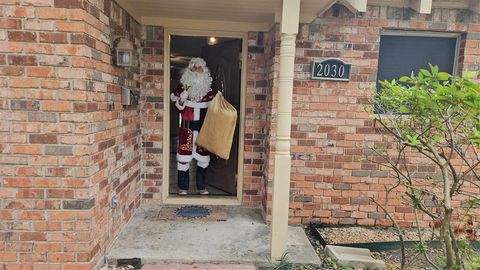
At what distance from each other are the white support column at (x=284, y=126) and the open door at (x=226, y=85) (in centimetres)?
153

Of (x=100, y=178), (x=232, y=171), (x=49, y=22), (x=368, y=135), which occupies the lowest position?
(x=232, y=171)

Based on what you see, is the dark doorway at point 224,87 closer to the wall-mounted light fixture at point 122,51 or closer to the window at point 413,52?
the wall-mounted light fixture at point 122,51

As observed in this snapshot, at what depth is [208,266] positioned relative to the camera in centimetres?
282

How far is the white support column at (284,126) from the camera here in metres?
2.71

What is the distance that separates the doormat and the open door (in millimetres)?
527

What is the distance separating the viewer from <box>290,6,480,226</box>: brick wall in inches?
141

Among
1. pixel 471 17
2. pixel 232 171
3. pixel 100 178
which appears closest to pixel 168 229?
pixel 100 178

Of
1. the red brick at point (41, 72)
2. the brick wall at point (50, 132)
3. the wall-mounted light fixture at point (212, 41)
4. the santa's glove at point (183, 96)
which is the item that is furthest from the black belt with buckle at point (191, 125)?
the red brick at point (41, 72)

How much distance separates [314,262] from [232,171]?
189 cm

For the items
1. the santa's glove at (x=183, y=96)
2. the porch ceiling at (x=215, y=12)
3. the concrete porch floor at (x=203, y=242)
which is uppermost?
the porch ceiling at (x=215, y=12)

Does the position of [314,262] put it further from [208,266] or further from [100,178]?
[100,178]

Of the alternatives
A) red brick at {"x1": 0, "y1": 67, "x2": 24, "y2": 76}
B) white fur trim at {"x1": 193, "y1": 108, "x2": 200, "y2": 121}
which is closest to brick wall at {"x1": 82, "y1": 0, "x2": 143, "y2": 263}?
red brick at {"x1": 0, "y1": 67, "x2": 24, "y2": 76}

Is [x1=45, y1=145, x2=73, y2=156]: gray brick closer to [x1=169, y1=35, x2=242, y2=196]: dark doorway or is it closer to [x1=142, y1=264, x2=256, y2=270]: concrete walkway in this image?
[x1=142, y1=264, x2=256, y2=270]: concrete walkway

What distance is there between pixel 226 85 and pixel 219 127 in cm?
81
